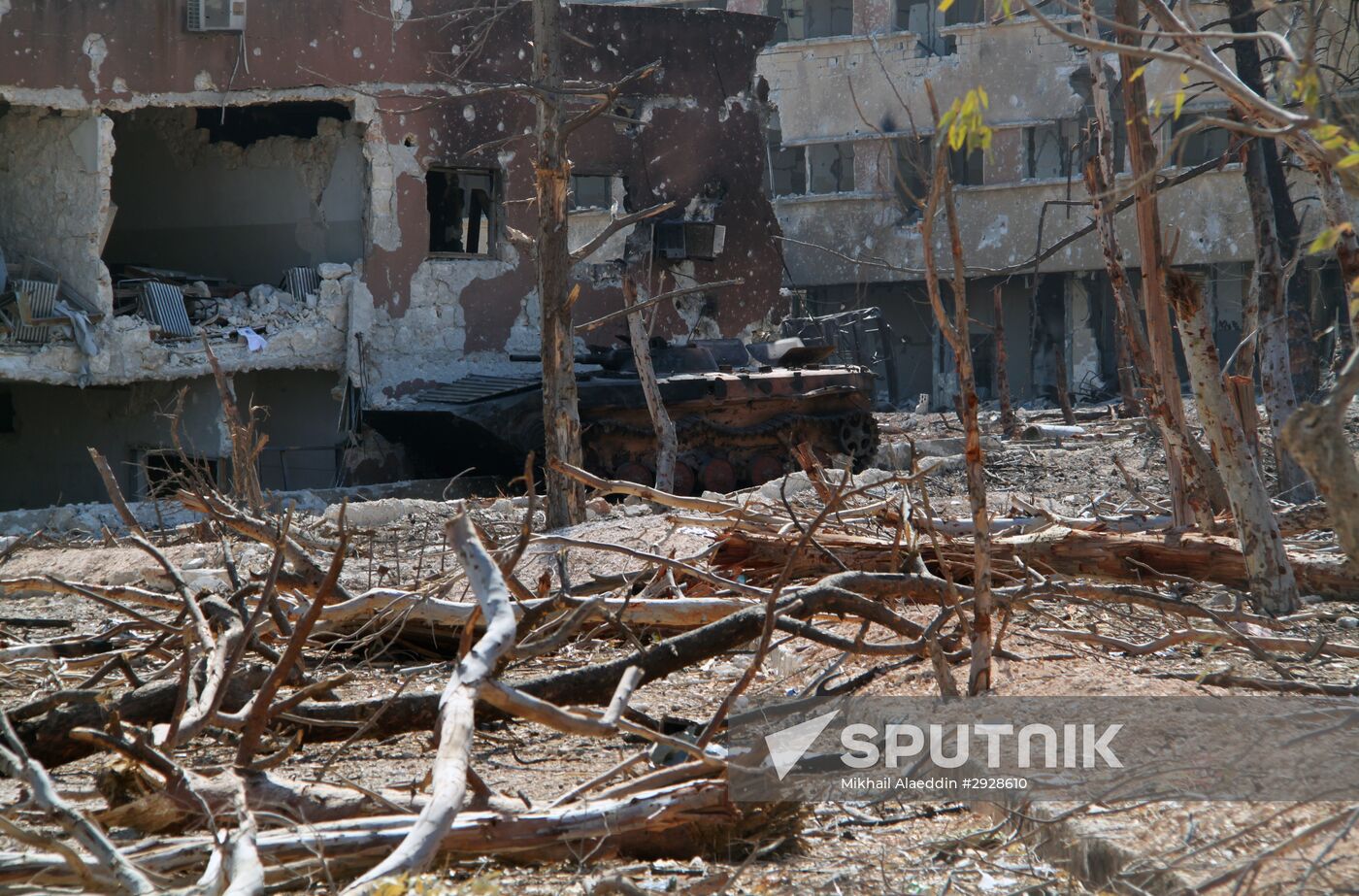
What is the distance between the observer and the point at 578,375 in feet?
51.1

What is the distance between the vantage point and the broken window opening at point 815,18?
31.2 m

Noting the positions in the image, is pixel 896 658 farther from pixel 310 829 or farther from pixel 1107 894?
pixel 310 829

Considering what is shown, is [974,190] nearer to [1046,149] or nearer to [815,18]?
[1046,149]

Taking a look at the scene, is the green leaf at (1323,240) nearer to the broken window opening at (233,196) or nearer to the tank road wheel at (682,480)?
the tank road wheel at (682,480)

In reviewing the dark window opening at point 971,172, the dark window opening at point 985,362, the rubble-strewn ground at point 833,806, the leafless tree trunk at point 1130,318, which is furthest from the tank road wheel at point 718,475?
the dark window opening at point 971,172

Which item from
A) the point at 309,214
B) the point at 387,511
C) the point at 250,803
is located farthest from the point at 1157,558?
the point at 309,214

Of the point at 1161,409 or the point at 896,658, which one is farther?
the point at 1161,409

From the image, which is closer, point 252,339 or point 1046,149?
point 252,339

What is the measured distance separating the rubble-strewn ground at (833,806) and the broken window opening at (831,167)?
76.2ft

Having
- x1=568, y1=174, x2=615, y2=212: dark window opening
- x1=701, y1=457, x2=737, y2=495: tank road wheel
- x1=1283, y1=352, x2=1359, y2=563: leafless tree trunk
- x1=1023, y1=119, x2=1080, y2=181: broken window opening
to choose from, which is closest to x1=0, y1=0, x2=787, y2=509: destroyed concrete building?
x1=568, y1=174, x2=615, y2=212: dark window opening

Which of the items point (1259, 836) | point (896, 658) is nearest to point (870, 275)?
point (896, 658)

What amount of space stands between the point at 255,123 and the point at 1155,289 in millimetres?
14211

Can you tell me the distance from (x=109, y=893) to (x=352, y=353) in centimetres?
1439

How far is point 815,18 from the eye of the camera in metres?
31.3
